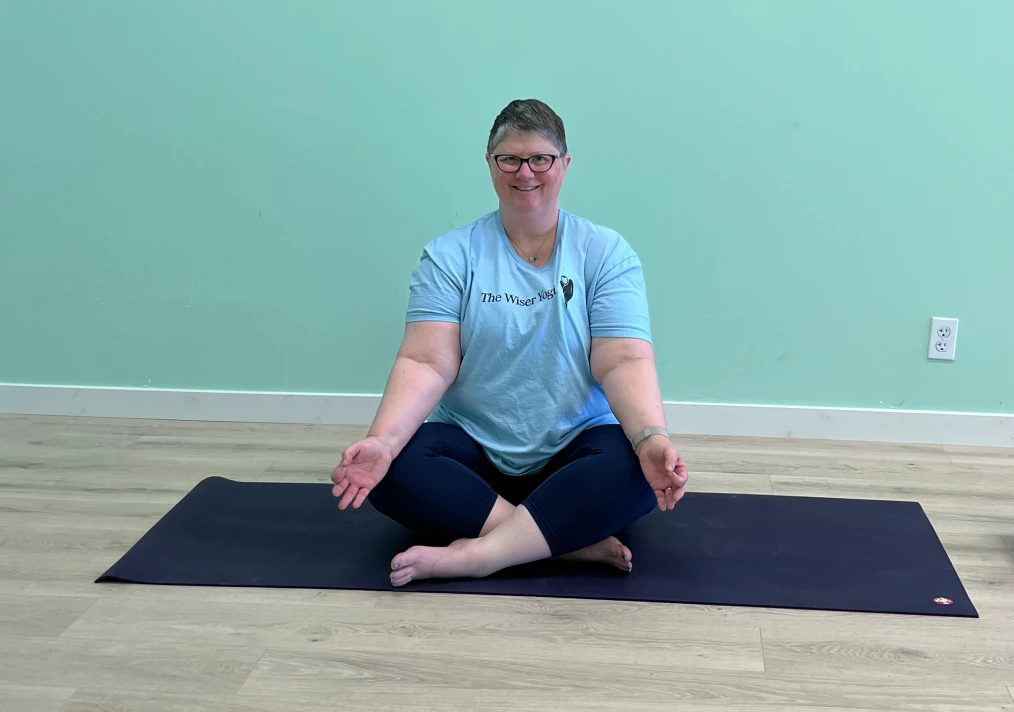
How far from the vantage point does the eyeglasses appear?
1.91 metres

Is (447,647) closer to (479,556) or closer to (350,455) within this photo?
(479,556)

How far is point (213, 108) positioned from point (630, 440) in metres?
1.56

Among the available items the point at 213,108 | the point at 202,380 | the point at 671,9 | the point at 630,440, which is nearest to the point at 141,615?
the point at 630,440

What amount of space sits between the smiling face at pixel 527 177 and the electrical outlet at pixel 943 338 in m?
1.23

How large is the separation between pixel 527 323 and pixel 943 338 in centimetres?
128

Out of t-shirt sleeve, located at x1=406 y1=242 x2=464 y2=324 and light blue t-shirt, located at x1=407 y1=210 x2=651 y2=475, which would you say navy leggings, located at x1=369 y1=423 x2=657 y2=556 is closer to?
light blue t-shirt, located at x1=407 y1=210 x2=651 y2=475

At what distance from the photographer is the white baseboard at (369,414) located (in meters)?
2.67

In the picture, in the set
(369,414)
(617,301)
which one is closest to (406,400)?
(617,301)

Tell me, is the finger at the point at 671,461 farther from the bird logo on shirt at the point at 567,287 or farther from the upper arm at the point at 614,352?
the bird logo on shirt at the point at 567,287

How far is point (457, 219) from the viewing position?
2.71 metres

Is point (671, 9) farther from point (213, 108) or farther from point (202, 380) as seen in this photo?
point (202, 380)

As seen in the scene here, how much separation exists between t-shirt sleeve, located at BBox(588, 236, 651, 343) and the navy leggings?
0.65 feet

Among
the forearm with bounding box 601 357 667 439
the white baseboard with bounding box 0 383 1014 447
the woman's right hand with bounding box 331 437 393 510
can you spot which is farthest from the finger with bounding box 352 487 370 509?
the white baseboard with bounding box 0 383 1014 447

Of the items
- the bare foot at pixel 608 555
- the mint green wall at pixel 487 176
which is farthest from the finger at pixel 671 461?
the mint green wall at pixel 487 176
